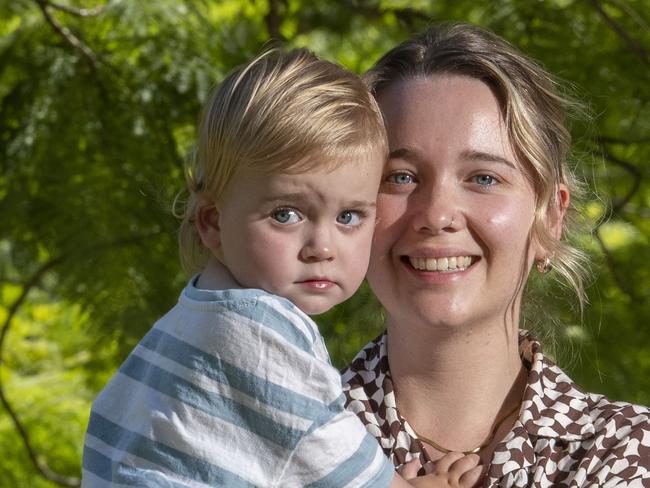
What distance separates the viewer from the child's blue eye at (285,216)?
5.80 feet

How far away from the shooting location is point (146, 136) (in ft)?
10.2

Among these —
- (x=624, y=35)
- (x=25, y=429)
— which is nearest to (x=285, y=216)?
(x=624, y=35)

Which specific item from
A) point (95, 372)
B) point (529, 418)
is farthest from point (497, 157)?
point (95, 372)

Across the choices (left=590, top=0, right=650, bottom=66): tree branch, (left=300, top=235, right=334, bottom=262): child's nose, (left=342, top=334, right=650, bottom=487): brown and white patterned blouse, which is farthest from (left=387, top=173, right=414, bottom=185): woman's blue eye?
(left=590, top=0, right=650, bottom=66): tree branch

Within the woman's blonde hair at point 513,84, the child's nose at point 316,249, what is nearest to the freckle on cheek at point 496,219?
the woman's blonde hair at point 513,84

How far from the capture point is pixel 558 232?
7.08 feet

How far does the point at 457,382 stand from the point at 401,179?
35cm

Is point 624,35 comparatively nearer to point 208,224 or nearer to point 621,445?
point 621,445

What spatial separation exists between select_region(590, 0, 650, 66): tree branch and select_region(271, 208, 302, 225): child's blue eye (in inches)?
62.0

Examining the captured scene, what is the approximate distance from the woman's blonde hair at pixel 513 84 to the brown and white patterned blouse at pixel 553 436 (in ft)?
0.85

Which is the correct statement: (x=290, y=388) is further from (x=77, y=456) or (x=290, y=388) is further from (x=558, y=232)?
(x=77, y=456)

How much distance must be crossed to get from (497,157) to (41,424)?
234cm

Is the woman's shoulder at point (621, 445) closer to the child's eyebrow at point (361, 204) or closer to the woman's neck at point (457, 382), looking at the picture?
the woman's neck at point (457, 382)

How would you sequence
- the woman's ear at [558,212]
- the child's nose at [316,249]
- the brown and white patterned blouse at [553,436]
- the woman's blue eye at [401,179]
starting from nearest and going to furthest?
the child's nose at [316,249]
the brown and white patterned blouse at [553,436]
the woman's blue eye at [401,179]
the woman's ear at [558,212]
